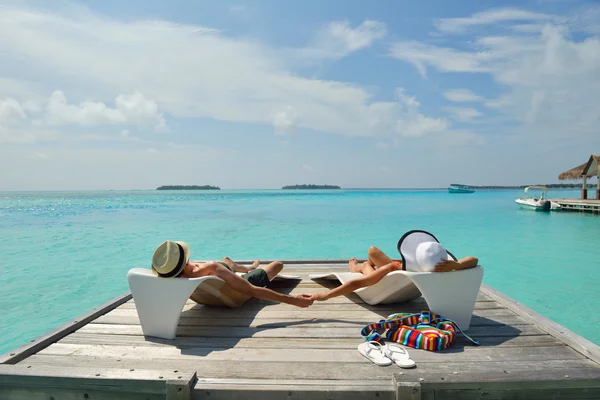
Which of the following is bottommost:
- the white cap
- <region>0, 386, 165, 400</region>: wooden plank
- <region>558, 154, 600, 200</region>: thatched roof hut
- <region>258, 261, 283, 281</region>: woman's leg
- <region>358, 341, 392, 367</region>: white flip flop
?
<region>0, 386, 165, 400</region>: wooden plank

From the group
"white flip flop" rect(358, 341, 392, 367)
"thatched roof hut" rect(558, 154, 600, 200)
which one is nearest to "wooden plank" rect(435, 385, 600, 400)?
"white flip flop" rect(358, 341, 392, 367)

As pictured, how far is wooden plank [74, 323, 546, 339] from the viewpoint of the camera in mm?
3211

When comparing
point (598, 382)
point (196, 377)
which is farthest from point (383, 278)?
point (196, 377)

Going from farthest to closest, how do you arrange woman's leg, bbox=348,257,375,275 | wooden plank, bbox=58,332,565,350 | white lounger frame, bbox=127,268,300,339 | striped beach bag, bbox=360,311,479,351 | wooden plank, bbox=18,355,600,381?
woman's leg, bbox=348,257,375,275
white lounger frame, bbox=127,268,300,339
wooden plank, bbox=58,332,565,350
striped beach bag, bbox=360,311,479,351
wooden plank, bbox=18,355,600,381

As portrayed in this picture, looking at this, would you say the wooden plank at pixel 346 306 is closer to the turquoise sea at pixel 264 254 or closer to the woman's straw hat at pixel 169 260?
the woman's straw hat at pixel 169 260

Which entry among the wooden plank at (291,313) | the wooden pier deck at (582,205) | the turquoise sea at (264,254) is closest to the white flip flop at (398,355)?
the wooden plank at (291,313)

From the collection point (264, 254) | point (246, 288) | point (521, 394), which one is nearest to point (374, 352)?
point (521, 394)

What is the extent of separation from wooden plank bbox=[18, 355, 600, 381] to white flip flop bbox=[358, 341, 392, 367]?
0.16 feet

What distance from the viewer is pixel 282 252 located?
1403 centimetres

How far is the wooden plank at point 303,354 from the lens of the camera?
272cm

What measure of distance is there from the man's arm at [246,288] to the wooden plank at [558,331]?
82.4 inches

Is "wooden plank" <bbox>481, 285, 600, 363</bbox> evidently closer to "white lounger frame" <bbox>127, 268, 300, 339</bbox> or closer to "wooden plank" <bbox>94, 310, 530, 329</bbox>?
"wooden plank" <bbox>94, 310, 530, 329</bbox>

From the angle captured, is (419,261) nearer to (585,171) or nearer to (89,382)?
(89,382)

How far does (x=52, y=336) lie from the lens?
10.4 feet
